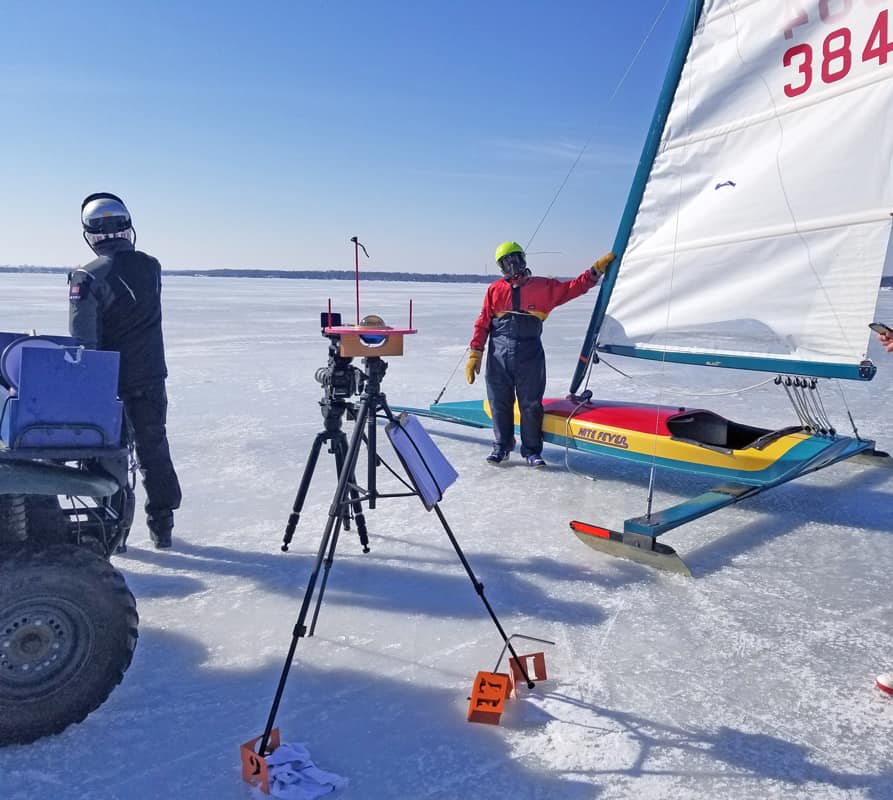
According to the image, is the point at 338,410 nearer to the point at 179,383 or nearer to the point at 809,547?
the point at 809,547

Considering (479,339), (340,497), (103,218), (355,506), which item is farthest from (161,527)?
(479,339)

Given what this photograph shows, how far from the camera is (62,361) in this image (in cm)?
216

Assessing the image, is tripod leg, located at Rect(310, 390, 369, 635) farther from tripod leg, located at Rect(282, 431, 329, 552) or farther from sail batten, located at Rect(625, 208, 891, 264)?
sail batten, located at Rect(625, 208, 891, 264)

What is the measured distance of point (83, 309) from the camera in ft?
10.4

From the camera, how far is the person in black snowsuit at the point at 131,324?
10.6 ft

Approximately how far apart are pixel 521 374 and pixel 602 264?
1044mm

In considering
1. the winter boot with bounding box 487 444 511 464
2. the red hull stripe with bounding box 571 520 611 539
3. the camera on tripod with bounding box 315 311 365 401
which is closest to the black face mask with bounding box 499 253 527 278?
the winter boot with bounding box 487 444 511 464

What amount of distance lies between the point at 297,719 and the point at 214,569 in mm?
1409

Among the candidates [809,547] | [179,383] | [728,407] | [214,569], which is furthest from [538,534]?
[179,383]

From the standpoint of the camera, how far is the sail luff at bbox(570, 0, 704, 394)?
14.8 feet

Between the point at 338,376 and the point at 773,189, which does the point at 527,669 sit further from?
the point at 773,189

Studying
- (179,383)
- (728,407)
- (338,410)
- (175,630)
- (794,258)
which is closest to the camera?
(175,630)

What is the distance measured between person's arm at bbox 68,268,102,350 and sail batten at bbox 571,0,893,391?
3466 millimetres

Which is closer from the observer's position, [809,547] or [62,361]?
[62,361]
